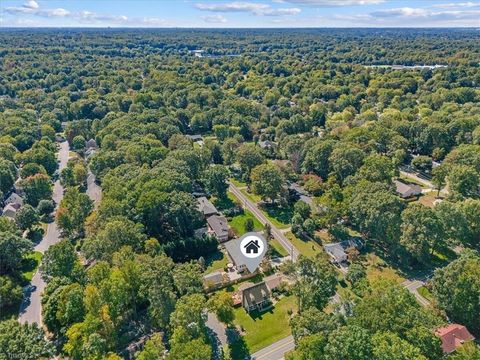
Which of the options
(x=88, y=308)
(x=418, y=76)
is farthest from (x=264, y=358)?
(x=418, y=76)

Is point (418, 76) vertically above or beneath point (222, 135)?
above

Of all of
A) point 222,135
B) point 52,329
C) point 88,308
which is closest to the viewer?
point 88,308

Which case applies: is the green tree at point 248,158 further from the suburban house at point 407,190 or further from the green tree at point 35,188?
the green tree at point 35,188

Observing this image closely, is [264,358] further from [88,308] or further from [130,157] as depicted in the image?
[130,157]

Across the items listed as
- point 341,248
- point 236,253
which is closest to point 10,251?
point 236,253

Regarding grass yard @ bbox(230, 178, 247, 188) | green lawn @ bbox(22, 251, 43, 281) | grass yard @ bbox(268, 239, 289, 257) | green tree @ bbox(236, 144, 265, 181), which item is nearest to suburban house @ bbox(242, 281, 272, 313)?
grass yard @ bbox(268, 239, 289, 257)

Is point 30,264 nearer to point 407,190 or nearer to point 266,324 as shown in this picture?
point 266,324

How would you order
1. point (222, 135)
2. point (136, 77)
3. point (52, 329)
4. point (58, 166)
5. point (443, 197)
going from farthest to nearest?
point (136, 77) < point (222, 135) < point (58, 166) < point (443, 197) < point (52, 329)
